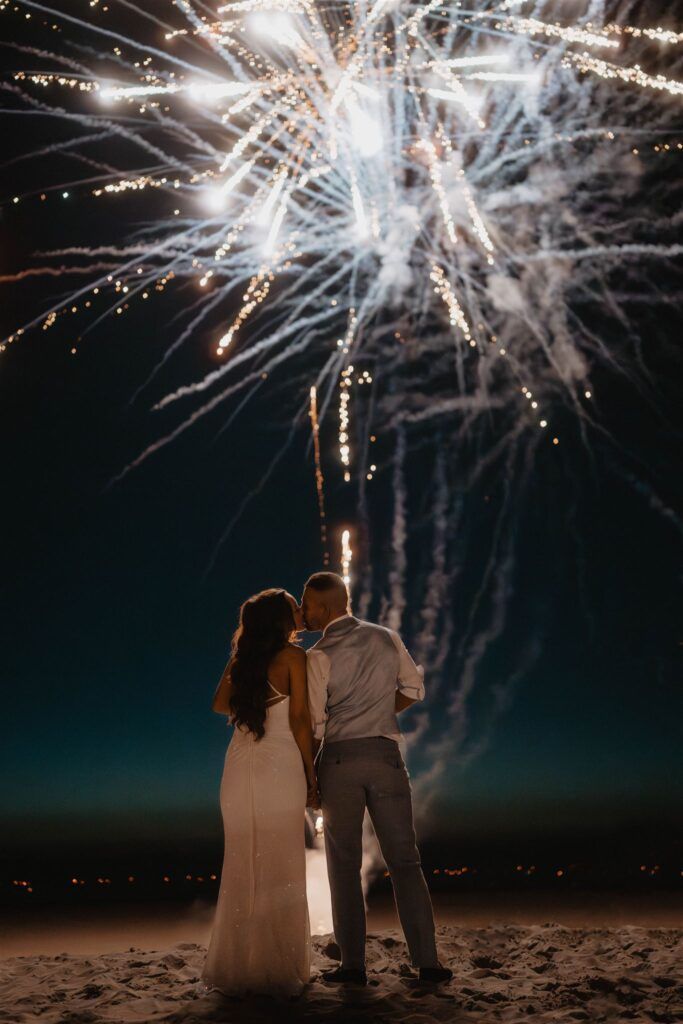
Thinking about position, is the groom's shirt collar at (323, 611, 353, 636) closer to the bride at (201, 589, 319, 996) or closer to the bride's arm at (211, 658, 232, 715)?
the bride at (201, 589, 319, 996)

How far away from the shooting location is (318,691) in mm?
3961

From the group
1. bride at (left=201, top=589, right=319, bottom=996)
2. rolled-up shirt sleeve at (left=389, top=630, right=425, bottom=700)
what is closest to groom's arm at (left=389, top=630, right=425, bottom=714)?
rolled-up shirt sleeve at (left=389, top=630, right=425, bottom=700)

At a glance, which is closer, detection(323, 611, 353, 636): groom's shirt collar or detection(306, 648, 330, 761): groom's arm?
detection(306, 648, 330, 761): groom's arm

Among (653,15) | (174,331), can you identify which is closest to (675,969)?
(653,15)

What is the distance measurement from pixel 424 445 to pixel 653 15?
5.64 metres

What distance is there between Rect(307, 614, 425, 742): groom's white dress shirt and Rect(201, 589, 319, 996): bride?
78 mm

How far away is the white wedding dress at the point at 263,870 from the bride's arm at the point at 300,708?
0.09ft

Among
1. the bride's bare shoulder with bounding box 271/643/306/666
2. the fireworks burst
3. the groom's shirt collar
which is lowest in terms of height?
the bride's bare shoulder with bounding box 271/643/306/666

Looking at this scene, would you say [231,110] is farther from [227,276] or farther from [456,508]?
[456,508]

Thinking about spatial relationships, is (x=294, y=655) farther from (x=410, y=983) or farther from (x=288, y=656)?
(x=410, y=983)

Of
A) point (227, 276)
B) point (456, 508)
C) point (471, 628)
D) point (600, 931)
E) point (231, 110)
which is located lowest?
point (600, 931)

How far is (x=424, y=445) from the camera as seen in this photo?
12.3m

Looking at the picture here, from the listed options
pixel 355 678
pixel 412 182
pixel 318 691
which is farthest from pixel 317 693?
pixel 412 182

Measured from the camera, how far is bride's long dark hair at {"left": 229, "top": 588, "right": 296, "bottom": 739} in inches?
154
